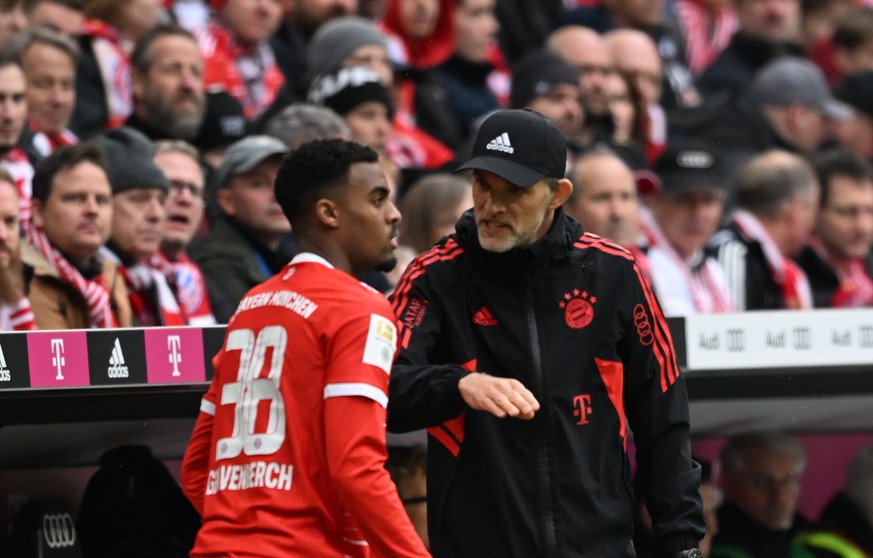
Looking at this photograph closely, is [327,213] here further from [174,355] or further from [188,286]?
[188,286]

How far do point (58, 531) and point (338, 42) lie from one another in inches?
136

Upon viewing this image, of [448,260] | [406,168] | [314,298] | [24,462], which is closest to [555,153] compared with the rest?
[448,260]

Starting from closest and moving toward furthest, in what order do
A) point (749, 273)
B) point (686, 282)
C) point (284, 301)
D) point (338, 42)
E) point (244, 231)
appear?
point (284, 301)
point (244, 231)
point (686, 282)
point (749, 273)
point (338, 42)

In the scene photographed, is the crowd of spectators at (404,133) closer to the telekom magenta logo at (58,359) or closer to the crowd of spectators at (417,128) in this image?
the crowd of spectators at (417,128)

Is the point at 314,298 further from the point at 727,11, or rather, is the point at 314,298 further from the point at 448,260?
the point at 727,11

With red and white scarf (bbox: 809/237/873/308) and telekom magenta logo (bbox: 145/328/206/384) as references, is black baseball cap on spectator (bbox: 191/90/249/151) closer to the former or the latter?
telekom magenta logo (bbox: 145/328/206/384)

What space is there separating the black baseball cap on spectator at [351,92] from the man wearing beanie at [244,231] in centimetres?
97

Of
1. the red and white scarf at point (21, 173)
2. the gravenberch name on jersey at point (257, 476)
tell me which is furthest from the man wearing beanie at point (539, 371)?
the red and white scarf at point (21, 173)

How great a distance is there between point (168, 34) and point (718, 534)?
3.35 m

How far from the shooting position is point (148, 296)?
646 centimetres

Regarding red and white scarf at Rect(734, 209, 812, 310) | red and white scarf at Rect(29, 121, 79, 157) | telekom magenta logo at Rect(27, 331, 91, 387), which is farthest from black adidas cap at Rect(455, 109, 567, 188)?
red and white scarf at Rect(734, 209, 812, 310)

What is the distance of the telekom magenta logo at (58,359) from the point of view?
16.7 feet

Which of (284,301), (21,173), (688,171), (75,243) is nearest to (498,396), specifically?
(284,301)

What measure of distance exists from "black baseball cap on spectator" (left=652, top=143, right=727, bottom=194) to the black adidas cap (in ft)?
12.6
